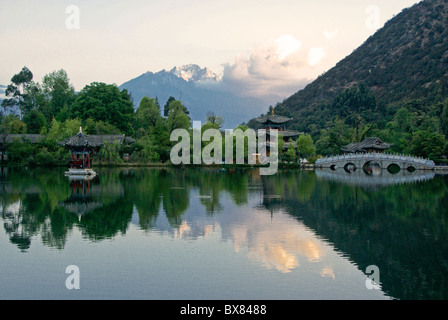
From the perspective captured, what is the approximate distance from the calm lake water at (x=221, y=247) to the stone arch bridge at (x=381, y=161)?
2723cm

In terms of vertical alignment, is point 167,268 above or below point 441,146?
Answer: below

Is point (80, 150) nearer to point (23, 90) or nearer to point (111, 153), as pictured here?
point (111, 153)

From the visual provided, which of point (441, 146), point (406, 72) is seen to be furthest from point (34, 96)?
point (406, 72)

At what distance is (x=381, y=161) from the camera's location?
5328 centimetres

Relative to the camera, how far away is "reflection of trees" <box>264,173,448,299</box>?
1021 centimetres

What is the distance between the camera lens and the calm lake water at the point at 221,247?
9.44m

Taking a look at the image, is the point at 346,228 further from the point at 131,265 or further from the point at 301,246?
the point at 131,265

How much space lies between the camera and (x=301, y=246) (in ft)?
42.2

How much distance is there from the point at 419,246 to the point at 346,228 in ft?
9.59

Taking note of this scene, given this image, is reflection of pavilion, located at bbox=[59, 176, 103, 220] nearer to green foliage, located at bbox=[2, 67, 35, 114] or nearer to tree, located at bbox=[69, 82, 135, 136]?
tree, located at bbox=[69, 82, 135, 136]

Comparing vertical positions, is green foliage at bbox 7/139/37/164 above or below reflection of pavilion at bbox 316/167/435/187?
above

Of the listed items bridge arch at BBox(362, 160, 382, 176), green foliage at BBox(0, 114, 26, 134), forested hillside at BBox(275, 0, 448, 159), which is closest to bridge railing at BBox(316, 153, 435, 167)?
bridge arch at BBox(362, 160, 382, 176)

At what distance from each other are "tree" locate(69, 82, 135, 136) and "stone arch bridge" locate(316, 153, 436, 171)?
2485cm

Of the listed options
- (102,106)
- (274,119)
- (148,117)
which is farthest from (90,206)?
(274,119)
